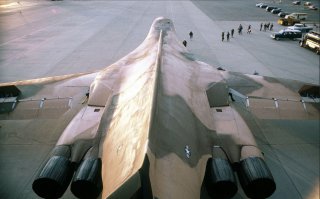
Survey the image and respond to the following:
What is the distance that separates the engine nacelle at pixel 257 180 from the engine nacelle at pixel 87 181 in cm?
394

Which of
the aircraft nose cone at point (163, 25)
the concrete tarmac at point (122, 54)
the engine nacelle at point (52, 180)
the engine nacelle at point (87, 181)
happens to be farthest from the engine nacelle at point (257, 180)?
the aircraft nose cone at point (163, 25)

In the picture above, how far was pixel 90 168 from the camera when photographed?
7.25 meters

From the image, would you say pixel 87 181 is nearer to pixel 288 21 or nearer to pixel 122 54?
pixel 122 54

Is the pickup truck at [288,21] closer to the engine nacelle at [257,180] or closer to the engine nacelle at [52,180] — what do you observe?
the engine nacelle at [257,180]

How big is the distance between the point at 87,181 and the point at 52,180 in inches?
35.1

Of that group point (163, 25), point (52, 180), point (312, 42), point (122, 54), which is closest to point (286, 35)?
point (312, 42)

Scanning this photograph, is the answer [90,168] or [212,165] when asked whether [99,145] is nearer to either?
[90,168]

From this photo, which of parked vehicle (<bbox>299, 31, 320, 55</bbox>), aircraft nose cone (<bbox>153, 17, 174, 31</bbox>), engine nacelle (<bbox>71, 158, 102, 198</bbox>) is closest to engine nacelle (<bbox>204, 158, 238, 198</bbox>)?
engine nacelle (<bbox>71, 158, 102, 198</bbox>)

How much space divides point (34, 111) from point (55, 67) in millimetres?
11491

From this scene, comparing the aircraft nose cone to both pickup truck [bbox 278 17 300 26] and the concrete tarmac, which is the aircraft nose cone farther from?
pickup truck [bbox 278 17 300 26]

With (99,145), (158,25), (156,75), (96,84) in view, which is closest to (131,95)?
(156,75)

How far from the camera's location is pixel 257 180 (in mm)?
7121

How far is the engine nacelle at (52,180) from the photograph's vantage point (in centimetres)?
697

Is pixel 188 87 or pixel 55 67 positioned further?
pixel 55 67
